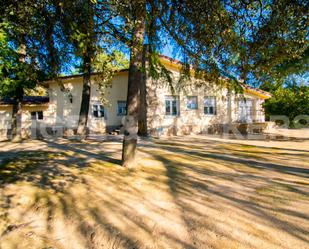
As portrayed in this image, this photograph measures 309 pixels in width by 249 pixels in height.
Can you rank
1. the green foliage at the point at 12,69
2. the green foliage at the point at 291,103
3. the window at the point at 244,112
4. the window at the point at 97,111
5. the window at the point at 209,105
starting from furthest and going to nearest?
the green foliage at the point at 291,103
the window at the point at 244,112
the window at the point at 209,105
the window at the point at 97,111
the green foliage at the point at 12,69

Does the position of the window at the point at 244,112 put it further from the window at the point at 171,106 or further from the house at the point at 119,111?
the window at the point at 171,106

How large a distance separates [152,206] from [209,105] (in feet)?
47.5

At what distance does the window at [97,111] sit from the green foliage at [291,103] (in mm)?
20972

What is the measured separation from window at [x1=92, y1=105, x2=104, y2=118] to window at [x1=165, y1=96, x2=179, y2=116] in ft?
18.1

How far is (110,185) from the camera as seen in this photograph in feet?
15.7

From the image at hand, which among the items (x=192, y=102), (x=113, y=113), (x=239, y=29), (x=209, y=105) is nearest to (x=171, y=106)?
(x=192, y=102)

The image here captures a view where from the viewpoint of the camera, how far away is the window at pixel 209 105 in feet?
55.7

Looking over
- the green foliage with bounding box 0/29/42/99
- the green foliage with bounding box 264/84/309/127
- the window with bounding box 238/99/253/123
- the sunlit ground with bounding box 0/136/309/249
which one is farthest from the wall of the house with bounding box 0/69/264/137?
the green foliage with bounding box 264/84/309/127

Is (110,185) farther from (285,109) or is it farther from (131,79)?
(285,109)

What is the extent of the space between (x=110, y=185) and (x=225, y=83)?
467 cm

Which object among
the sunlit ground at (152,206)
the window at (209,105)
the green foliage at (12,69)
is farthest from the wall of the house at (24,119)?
the window at (209,105)

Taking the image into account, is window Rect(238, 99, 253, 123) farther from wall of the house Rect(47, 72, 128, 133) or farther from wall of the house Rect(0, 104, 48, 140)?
wall of the house Rect(0, 104, 48, 140)

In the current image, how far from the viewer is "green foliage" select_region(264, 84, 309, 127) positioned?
23.6 meters

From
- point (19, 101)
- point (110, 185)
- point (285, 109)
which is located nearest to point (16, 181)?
point (110, 185)
